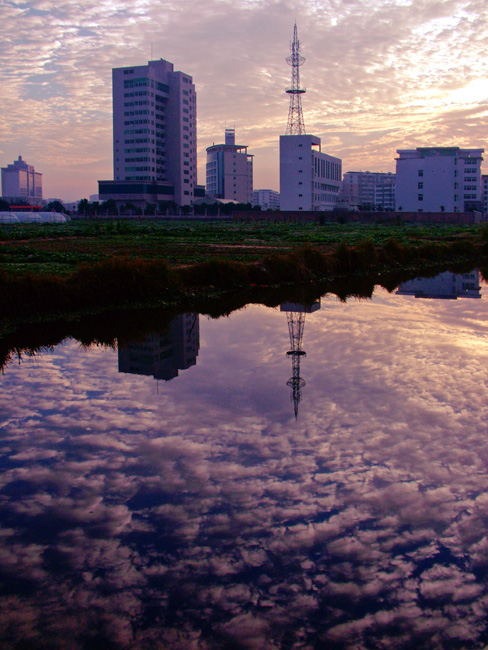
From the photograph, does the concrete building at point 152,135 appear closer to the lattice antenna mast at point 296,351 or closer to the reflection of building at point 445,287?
the reflection of building at point 445,287

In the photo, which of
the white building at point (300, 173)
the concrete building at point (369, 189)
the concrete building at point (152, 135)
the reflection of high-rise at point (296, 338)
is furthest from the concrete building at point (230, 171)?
the reflection of high-rise at point (296, 338)

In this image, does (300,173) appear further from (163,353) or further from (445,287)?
(163,353)

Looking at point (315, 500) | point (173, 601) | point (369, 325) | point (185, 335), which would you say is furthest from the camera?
point (369, 325)

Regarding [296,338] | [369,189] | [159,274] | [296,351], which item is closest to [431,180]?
[159,274]

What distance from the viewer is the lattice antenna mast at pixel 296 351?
963 cm

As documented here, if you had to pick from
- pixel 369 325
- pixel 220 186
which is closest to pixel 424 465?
pixel 369 325

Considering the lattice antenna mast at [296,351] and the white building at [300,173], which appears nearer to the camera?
the lattice antenna mast at [296,351]

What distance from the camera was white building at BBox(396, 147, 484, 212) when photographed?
87.9 meters

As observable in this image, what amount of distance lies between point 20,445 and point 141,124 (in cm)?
12193

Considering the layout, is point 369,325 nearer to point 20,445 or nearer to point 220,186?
point 20,445

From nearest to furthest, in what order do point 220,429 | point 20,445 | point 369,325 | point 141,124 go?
point 20,445, point 220,429, point 369,325, point 141,124

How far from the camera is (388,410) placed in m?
8.86

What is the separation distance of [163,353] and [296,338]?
130 inches

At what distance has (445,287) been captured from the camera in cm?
2381
